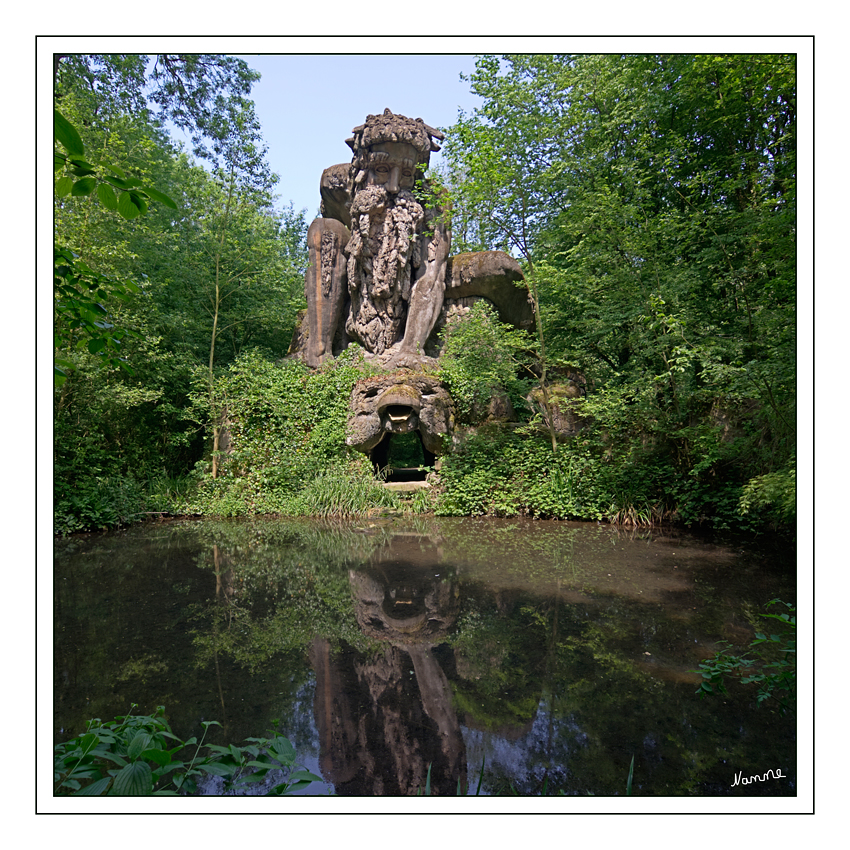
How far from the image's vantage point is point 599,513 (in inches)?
291

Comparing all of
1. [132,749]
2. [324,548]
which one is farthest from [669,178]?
[132,749]

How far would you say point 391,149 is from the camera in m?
9.32

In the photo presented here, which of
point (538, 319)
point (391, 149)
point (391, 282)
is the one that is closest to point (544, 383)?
point (538, 319)

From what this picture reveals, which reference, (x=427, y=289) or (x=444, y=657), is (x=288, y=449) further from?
(x=444, y=657)

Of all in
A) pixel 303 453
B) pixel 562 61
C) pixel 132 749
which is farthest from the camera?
pixel 303 453

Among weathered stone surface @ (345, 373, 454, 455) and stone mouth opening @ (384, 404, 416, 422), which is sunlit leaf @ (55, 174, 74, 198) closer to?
weathered stone surface @ (345, 373, 454, 455)

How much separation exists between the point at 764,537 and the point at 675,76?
615 centimetres

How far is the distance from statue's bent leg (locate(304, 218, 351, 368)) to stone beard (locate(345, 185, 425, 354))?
30cm

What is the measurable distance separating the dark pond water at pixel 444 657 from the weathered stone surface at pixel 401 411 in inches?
120

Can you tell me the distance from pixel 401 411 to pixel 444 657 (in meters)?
5.96

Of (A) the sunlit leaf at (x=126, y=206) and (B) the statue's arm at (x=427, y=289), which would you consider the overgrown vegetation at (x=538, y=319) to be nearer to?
(B) the statue's arm at (x=427, y=289)

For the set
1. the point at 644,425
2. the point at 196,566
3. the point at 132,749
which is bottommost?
the point at 196,566
